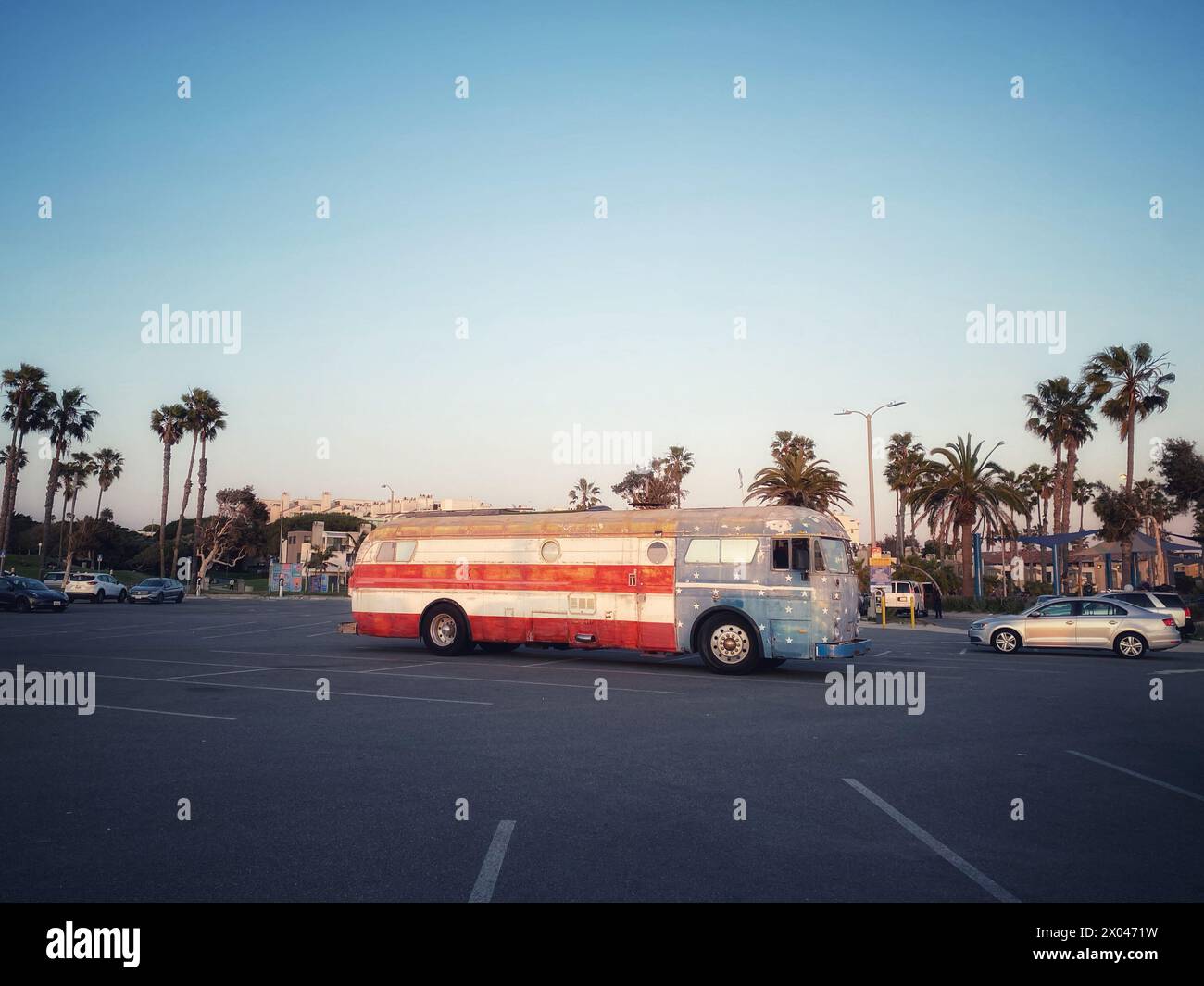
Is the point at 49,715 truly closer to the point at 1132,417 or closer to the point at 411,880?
the point at 411,880

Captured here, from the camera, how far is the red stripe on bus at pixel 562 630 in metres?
17.5

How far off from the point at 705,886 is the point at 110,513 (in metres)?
123

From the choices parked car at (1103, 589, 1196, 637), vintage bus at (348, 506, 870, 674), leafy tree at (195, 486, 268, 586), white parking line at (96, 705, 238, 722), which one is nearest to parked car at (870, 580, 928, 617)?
parked car at (1103, 589, 1196, 637)

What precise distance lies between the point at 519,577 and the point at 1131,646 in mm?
14927

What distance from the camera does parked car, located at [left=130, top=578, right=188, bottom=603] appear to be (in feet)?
161

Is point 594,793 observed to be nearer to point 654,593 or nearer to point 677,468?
point 654,593

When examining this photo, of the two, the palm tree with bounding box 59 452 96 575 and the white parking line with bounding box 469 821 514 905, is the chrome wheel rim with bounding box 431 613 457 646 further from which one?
the palm tree with bounding box 59 452 96 575

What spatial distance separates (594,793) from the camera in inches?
286

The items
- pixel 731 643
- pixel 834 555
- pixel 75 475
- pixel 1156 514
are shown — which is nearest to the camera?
pixel 731 643

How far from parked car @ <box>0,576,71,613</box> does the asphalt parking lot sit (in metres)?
27.4

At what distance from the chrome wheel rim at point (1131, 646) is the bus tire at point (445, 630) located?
1572cm

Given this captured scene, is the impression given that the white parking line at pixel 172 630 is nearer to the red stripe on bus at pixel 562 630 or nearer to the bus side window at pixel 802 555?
the red stripe on bus at pixel 562 630

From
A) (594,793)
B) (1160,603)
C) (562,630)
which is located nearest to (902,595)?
(1160,603)

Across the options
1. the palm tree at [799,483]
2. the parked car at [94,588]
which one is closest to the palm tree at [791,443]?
the palm tree at [799,483]
